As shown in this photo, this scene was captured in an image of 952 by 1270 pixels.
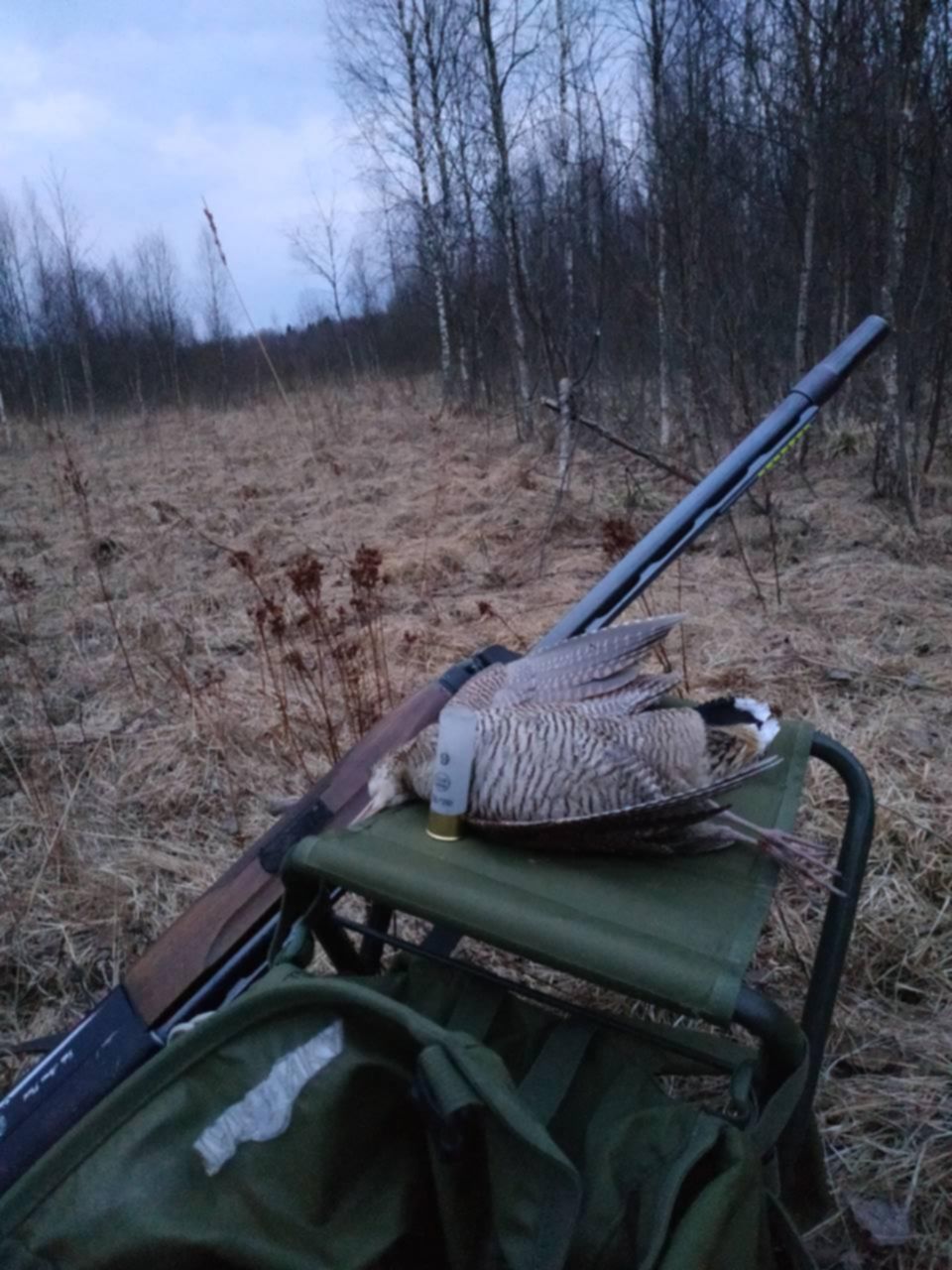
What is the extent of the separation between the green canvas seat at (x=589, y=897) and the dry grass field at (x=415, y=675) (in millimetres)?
741

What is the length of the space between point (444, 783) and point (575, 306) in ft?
29.4

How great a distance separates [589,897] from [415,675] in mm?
2440

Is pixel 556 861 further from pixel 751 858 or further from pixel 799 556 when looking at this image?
pixel 799 556

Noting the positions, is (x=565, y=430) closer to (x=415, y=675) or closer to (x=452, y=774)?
(x=415, y=675)

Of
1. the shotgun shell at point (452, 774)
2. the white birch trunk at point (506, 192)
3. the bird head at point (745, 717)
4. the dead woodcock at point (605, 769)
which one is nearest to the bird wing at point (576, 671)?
the dead woodcock at point (605, 769)

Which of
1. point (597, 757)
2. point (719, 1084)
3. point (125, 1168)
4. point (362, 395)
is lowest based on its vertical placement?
point (719, 1084)

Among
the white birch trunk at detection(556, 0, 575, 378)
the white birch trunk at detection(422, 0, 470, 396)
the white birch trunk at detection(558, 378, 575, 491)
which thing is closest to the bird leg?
the white birch trunk at detection(558, 378, 575, 491)

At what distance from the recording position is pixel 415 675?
3395 mm

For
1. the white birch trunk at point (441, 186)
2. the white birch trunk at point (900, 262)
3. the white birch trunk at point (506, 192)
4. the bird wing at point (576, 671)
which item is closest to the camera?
the bird wing at point (576, 671)

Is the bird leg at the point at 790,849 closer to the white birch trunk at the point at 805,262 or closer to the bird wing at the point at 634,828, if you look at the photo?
the bird wing at the point at 634,828

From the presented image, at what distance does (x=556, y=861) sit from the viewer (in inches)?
42.0

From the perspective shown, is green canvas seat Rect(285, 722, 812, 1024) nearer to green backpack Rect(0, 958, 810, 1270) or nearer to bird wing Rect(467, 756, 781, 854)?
bird wing Rect(467, 756, 781, 854)

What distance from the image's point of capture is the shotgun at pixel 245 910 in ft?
3.63

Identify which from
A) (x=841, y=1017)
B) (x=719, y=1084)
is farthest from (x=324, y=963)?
(x=841, y=1017)
